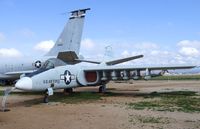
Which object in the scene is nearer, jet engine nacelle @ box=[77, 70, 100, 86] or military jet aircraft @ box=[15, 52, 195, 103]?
military jet aircraft @ box=[15, 52, 195, 103]

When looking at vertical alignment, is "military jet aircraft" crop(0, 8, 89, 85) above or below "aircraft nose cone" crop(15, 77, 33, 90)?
above

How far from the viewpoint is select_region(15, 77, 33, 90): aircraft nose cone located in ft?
49.9

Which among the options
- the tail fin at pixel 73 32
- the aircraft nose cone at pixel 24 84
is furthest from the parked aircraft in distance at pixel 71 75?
the tail fin at pixel 73 32

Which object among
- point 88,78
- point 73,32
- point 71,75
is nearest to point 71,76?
point 71,75

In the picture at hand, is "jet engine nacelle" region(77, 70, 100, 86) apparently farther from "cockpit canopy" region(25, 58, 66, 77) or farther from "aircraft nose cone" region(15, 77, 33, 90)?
"aircraft nose cone" region(15, 77, 33, 90)

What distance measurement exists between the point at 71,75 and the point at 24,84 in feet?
12.3

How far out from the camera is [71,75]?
733 inches

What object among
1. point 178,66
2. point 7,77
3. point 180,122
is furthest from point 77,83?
point 7,77

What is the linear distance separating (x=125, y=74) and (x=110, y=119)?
10.4 metres

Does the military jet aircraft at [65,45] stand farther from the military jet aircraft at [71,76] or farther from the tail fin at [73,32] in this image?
the military jet aircraft at [71,76]

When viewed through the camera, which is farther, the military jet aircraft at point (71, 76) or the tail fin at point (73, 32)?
the tail fin at point (73, 32)

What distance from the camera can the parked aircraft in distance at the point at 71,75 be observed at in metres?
16.0

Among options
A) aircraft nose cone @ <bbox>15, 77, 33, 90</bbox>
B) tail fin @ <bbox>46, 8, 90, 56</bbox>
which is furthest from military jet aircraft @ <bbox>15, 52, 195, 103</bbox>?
tail fin @ <bbox>46, 8, 90, 56</bbox>

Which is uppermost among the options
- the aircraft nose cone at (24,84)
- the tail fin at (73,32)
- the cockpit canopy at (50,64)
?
the tail fin at (73,32)
